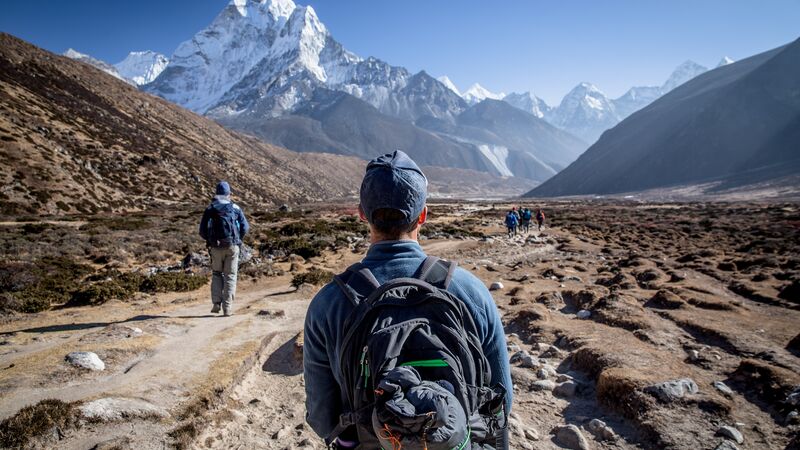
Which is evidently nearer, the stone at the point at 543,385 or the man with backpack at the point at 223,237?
the stone at the point at 543,385

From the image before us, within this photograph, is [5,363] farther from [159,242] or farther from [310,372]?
[159,242]

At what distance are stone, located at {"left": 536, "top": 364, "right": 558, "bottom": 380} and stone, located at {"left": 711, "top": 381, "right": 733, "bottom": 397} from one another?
1.86 meters

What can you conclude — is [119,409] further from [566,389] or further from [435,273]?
[566,389]

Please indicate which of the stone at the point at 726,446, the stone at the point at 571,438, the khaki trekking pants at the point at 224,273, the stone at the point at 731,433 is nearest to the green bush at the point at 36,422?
the khaki trekking pants at the point at 224,273

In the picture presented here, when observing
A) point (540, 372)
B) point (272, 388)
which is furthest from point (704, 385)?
point (272, 388)

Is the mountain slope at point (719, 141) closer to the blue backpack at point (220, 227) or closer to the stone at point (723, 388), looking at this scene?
the stone at point (723, 388)

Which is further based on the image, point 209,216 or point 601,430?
point 209,216

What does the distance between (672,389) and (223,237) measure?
7.45 meters

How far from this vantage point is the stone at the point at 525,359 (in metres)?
5.81

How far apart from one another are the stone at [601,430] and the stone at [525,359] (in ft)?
4.71

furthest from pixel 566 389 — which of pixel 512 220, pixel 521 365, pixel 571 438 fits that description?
pixel 512 220

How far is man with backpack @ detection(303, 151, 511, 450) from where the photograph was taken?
1.46m

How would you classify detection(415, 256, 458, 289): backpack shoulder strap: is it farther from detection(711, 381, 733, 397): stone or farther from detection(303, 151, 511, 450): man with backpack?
detection(711, 381, 733, 397): stone

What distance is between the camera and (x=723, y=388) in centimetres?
474
